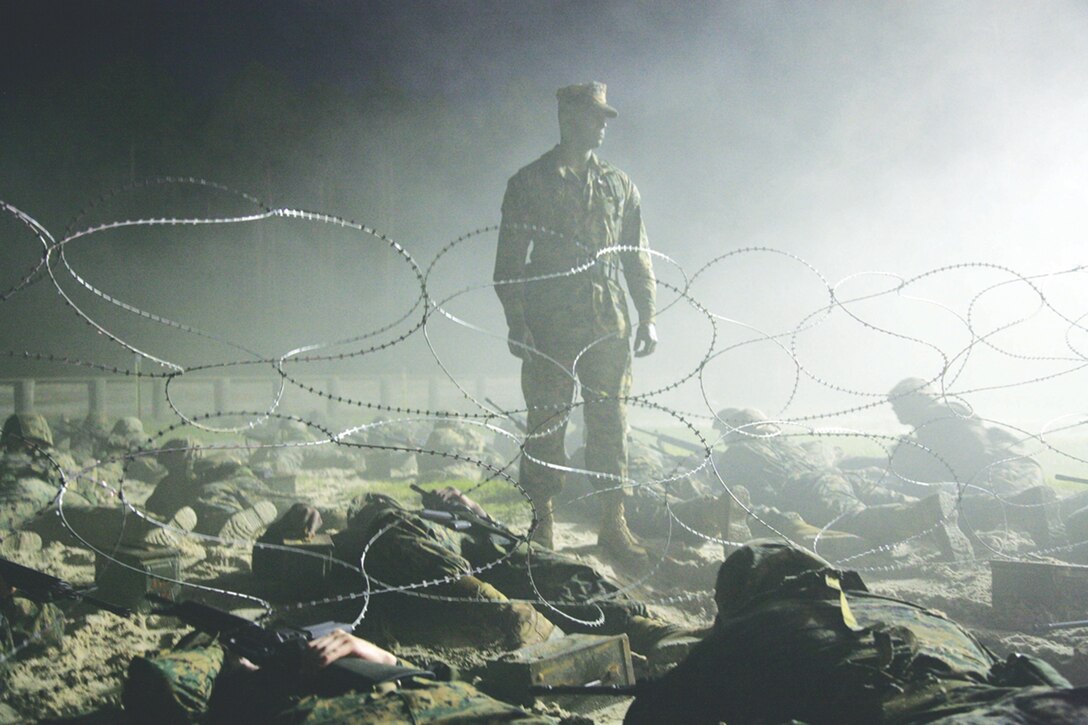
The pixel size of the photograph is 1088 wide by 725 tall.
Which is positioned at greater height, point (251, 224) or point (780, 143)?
point (780, 143)

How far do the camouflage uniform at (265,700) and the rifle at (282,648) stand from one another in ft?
0.14

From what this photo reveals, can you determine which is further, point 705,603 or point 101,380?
point 101,380

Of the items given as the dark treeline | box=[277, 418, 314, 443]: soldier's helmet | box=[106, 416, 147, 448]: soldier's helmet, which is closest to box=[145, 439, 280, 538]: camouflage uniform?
the dark treeline

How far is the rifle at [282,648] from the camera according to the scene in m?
2.20

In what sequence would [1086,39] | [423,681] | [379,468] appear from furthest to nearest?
[1086,39], [379,468], [423,681]

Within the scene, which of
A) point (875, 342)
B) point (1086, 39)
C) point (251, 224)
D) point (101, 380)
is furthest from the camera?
point (875, 342)

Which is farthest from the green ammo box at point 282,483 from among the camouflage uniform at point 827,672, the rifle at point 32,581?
the camouflage uniform at point 827,672

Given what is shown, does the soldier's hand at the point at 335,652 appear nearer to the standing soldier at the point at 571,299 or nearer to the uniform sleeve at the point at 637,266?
the standing soldier at the point at 571,299

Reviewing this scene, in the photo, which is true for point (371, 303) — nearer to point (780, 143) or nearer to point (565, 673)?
point (780, 143)

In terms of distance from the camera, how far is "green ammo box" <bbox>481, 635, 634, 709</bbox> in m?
2.94

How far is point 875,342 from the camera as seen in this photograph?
44.7 meters

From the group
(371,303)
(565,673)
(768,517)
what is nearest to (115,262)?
(371,303)

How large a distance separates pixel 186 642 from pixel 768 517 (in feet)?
18.2

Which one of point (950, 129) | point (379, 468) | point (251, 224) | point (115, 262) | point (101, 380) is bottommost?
point (379, 468)
